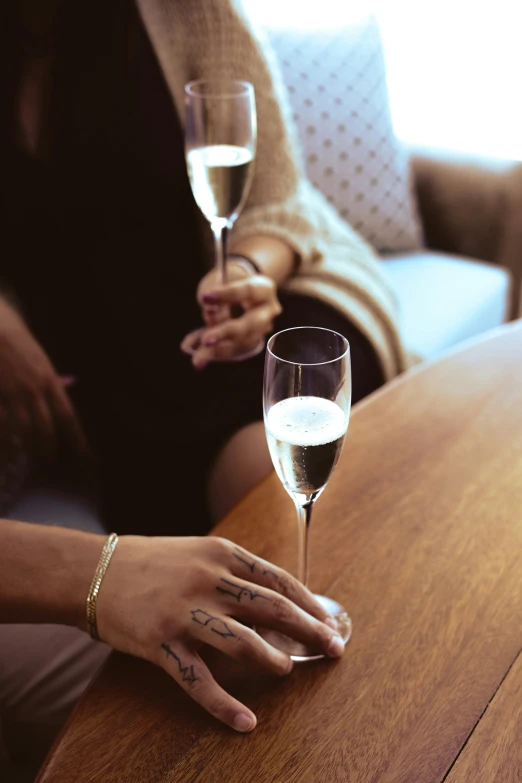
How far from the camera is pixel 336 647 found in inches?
→ 23.4

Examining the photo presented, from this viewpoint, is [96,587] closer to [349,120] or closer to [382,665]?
[382,665]

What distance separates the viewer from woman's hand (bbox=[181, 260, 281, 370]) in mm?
998

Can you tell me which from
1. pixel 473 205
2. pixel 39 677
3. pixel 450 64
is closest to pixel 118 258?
pixel 39 677

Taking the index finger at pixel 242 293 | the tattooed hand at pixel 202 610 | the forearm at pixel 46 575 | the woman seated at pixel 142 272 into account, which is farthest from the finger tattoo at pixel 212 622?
the index finger at pixel 242 293

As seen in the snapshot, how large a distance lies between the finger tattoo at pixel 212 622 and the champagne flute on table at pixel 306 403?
0.12 m

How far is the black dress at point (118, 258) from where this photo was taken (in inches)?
45.8

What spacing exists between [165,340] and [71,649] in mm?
558

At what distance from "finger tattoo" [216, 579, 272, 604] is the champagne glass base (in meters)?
0.06

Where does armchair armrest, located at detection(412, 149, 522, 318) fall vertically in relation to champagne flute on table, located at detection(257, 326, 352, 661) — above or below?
below

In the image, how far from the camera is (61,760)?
0.53 m

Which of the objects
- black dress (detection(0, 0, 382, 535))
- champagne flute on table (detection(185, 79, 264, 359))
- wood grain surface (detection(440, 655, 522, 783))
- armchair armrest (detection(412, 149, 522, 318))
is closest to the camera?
wood grain surface (detection(440, 655, 522, 783))

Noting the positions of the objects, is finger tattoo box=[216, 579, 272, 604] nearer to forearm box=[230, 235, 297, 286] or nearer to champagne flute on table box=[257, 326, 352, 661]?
champagne flute on table box=[257, 326, 352, 661]

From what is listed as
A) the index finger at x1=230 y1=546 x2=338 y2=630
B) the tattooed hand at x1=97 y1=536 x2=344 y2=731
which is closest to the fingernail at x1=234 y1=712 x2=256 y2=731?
the tattooed hand at x1=97 y1=536 x2=344 y2=731

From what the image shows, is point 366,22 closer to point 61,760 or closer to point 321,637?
point 321,637
